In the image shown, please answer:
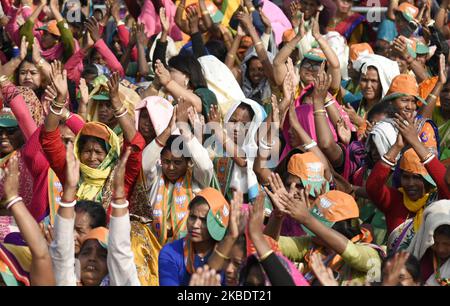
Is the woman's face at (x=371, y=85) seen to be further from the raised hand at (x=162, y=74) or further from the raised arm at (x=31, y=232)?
the raised arm at (x=31, y=232)

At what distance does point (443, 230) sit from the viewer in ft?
19.3

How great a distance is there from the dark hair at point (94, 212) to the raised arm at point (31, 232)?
33.4 inches

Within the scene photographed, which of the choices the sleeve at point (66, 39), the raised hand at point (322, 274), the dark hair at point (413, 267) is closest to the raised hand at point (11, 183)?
the raised hand at point (322, 274)

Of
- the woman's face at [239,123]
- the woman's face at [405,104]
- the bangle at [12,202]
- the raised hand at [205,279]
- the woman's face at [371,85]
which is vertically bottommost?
the woman's face at [371,85]

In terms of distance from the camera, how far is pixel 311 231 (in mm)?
5902

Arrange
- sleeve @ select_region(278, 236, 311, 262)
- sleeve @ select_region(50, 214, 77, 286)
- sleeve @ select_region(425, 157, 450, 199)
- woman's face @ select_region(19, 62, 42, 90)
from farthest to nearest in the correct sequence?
woman's face @ select_region(19, 62, 42, 90) → sleeve @ select_region(425, 157, 450, 199) → sleeve @ select_region(278, 236, 311, 262) → sleeve @ select_region(50, 214, 77, 286)

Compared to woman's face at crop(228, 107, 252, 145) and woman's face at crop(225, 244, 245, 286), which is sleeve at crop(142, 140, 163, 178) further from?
woman's face at crop(225, 244, 245, 286)

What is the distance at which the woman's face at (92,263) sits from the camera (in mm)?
5652

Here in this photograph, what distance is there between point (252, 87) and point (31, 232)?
13.5 feet

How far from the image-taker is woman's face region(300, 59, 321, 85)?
8742mm

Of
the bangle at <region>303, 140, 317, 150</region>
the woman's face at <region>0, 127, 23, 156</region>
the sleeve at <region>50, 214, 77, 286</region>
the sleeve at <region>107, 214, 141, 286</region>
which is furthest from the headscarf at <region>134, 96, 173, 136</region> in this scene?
the sleeve at <region>50, 214, 77, 286</region>

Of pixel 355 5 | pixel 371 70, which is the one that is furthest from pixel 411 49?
pixel 355 5

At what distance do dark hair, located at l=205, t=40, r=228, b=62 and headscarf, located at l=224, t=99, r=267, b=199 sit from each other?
1.87m

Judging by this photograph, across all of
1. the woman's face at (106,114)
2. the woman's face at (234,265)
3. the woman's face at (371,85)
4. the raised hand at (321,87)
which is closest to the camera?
the woman's face at (234,265)
